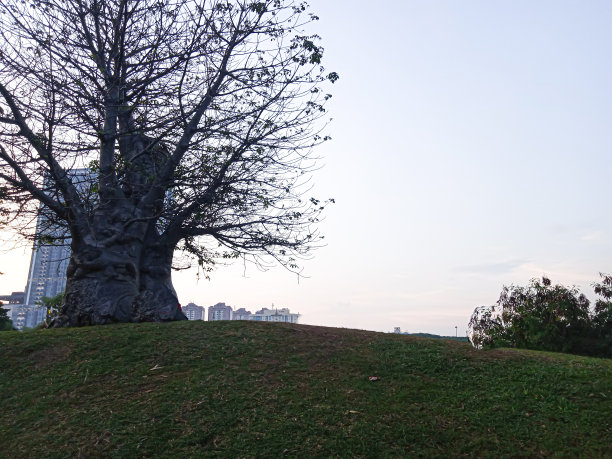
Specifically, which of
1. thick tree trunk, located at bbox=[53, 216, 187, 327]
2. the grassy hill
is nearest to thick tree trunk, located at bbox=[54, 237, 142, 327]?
thick tree trunk, located at bbox=[53, 216, 187, 327]

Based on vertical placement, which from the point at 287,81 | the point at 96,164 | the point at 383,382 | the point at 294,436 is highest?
the point at 287,81

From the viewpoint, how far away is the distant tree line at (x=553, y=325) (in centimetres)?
1076

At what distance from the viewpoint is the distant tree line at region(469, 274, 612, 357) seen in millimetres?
10758

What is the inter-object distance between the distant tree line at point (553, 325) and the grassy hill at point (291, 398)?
245cm

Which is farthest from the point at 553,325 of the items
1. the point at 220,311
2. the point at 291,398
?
the point at 220,311

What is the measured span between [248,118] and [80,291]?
563cm

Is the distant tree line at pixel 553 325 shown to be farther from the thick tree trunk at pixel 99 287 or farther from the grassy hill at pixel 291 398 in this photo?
the thick tree trunk at pixel 99 287

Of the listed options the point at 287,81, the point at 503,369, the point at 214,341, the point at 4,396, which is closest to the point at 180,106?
Result: the point at 287,81

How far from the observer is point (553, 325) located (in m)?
10.8

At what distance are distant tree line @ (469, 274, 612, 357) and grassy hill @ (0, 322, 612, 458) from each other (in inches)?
96.5

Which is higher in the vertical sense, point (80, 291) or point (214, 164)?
point (214, 164)

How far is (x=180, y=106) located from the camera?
11289 millimetres

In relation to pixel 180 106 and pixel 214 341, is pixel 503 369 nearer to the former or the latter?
pixel 214 341

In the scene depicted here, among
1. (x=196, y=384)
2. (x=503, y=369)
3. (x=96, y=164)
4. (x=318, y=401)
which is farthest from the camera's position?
(x=96, y=164)
